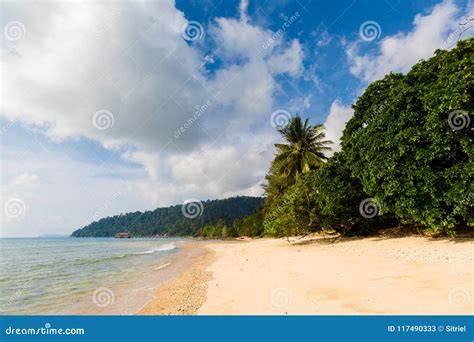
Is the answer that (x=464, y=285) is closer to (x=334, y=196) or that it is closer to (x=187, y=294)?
(x=187, y=294)

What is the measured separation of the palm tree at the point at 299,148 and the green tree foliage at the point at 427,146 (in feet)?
45.5

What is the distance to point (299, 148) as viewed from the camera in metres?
28.9

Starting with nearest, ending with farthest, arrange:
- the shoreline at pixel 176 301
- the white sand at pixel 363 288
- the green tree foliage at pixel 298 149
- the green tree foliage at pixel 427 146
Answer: the white sand at pixel 363 288, the shoreline at pixel 176 301, the green tree foliage at pixel 427 146, the green tree foliage at pixel 298 149

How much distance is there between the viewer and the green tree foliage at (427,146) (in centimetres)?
1073

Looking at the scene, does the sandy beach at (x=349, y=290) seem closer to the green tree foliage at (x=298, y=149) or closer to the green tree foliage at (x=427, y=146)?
the green tree foliage at (x=427, y=146)

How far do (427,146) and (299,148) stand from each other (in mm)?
17254

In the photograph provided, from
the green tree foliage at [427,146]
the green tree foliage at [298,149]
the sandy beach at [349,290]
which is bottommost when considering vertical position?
the sandy beach at [349,290]

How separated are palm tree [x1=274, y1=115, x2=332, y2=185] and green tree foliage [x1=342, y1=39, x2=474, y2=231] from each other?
13.9 m

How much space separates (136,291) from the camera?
10562 millimetres

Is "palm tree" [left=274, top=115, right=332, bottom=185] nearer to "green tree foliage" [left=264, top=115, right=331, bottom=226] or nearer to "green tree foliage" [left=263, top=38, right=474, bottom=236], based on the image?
"green tree foliage" [left=264, top=115, right=331, bottom=226]

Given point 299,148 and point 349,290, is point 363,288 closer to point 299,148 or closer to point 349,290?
point 349,290

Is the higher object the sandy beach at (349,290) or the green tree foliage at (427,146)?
the green tree foliage at (427,146)

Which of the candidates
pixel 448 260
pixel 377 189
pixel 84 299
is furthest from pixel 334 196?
pixel 84 299

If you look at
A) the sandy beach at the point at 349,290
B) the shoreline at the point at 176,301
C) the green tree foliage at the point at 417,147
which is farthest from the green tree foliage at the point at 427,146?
the shoreline at the point at 176,301
